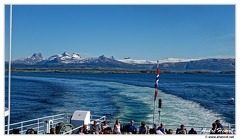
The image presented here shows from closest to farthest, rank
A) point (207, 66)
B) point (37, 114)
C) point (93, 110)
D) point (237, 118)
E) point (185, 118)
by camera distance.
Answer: point (237, 118)
point (185, 118)
point (37, 114)
point (93, 110)
point (207, 66)

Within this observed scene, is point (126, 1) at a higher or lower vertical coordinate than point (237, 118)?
higher

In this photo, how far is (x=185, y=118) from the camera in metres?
21.3

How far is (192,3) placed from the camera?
7211mm

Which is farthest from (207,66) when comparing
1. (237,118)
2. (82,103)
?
(237,118)

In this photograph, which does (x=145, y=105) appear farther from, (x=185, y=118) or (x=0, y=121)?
(x=0, y=121)

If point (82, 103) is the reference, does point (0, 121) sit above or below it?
above

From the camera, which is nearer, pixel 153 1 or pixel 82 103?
pixel 153 1

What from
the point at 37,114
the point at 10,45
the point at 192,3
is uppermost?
the point at 192,3

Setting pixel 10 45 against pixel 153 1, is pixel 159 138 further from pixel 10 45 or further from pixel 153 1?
pixel 10 45

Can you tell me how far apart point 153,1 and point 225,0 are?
1.62 meters

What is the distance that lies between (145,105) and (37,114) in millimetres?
8845

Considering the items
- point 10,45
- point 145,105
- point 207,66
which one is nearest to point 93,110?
point 145,105

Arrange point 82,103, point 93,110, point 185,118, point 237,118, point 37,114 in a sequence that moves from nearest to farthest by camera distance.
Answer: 1. point 237,118
2. point 185,118
3. point 37,114
4. point 93,110
5. point 82,103

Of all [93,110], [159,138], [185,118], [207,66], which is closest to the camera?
[159,138]
